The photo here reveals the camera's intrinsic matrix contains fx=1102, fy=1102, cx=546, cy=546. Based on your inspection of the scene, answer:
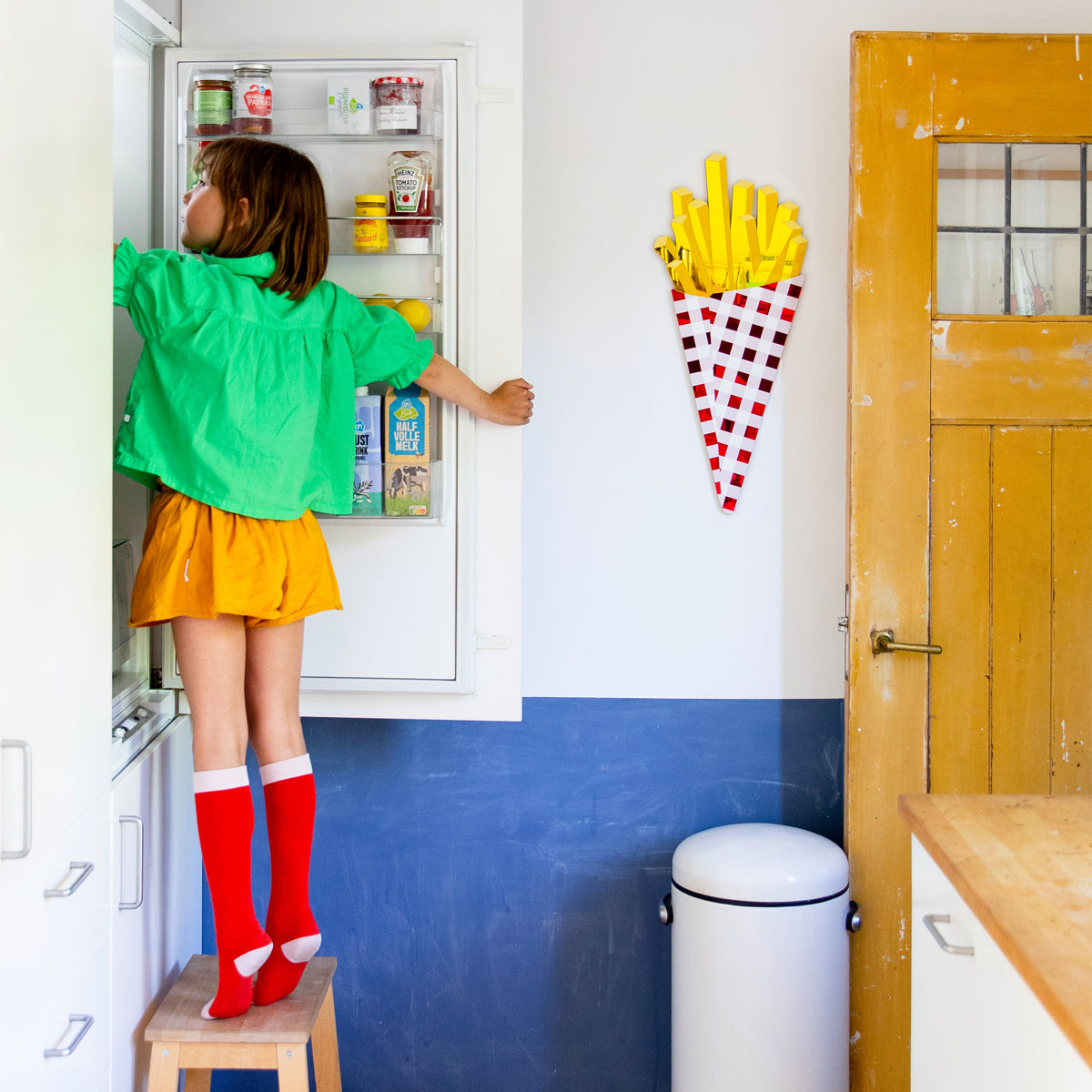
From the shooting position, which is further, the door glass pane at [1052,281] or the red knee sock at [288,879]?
the door glass pane at [1052,281]

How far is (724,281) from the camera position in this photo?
224 cm

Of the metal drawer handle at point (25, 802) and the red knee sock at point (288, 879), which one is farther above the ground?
the metal drawer handle at point (25, 802)

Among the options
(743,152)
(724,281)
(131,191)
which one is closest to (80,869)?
(131,191)

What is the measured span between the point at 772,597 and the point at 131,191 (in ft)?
4.86

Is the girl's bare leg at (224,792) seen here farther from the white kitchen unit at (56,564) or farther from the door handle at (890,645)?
the door handle at (890,645)

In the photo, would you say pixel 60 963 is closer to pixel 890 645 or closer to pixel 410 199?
pixel 410 199

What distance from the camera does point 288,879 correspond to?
6.03 ft

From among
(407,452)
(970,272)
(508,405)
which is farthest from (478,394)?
(970,272)

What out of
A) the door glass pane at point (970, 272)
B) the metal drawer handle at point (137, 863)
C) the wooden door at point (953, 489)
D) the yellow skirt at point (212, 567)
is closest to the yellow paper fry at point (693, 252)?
the wooden door at point (953, 489)

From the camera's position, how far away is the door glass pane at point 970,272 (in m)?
2.18

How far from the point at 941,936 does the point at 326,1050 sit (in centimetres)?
123

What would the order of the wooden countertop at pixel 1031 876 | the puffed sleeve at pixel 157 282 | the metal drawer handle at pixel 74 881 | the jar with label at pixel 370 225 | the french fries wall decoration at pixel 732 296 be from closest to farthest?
the wooden countertop at pixel 1031 876 → the metal drawer handle at pixel 74 881 → the puffed sleeve at pixel 157 282 → the jar with label at pixel 370 225 → the french fries wall decoration at pixel 732 296

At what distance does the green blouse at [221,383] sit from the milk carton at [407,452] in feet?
0.71

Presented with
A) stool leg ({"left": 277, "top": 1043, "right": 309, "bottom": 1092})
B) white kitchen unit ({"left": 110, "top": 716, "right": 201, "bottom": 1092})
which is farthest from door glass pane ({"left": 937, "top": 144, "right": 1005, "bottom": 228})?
stool leg ({"left": 277, "top": 1043, "right": 309, "bottom": 1092})
